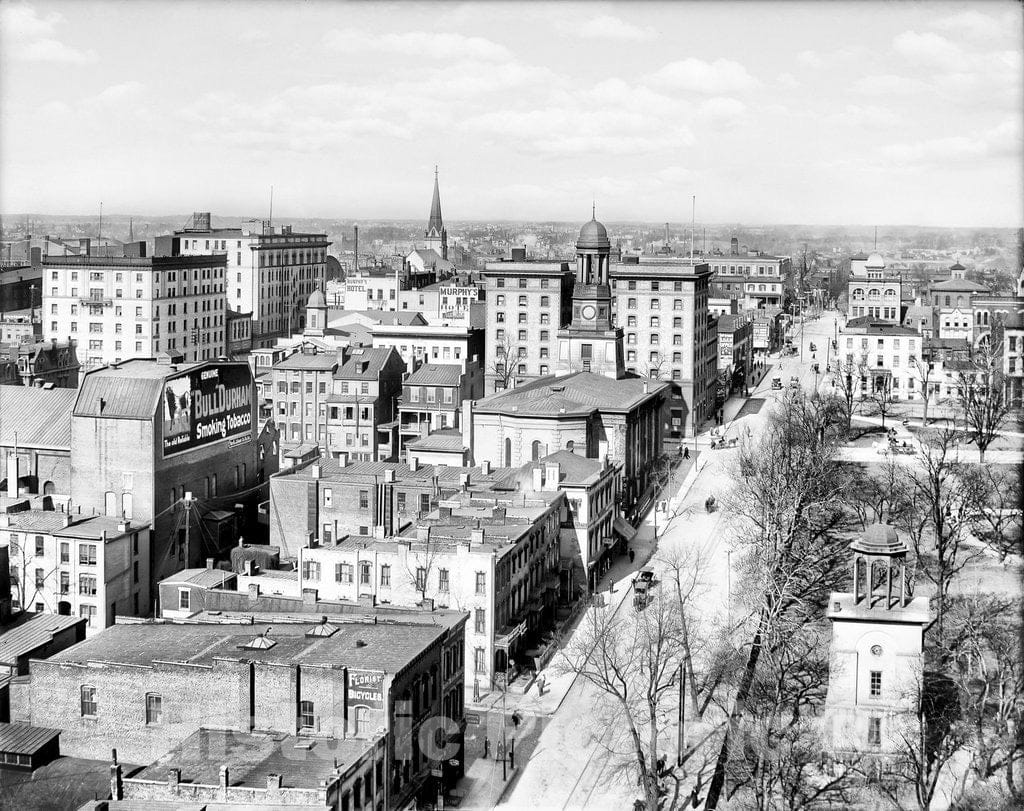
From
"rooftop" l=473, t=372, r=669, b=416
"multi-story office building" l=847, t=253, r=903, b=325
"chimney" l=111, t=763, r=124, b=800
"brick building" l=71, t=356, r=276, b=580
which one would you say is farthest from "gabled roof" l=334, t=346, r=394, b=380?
"multi-story office building" l=847, t=253, r=903, b=325

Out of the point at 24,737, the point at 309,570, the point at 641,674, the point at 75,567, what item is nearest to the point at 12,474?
the point at 75,567

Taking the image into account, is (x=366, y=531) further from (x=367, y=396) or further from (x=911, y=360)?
(x=911, y=360)

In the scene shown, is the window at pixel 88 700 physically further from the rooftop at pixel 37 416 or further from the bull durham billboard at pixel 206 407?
the rooftop at pixel 37 416

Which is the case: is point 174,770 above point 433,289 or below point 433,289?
below

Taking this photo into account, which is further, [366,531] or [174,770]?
[366,531]

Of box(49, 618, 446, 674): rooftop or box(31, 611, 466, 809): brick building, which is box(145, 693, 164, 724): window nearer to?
box(31, 611, 466, 809): brick building

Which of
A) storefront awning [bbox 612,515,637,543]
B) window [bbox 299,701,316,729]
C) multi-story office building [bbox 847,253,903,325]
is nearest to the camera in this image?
window [bbox 299,701,316,729]

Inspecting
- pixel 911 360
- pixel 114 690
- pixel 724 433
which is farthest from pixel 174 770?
pixel 911 360

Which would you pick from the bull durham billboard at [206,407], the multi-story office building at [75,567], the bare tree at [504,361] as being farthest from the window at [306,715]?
the bare tree at [504,361]
